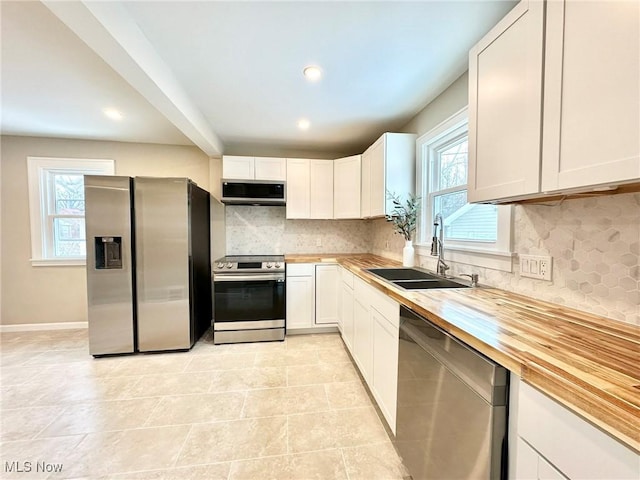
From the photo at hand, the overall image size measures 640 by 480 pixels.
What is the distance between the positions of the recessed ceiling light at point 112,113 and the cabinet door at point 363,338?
9.90 ft

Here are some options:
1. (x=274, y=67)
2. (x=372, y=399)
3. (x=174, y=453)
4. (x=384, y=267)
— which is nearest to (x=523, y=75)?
(x=274, y=67)

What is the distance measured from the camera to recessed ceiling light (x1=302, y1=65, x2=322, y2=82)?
1849 mm

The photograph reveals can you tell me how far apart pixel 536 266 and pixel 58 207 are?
5.08 metres

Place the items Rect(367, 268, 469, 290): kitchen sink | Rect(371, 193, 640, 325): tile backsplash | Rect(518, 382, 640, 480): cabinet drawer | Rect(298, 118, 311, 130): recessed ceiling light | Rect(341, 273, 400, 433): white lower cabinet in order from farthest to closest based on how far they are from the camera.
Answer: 1. Rect(298, 118, 311, 130): recessed ceiling light
2. Rect(367, 268, 469, 290): kitchen sink
3. Rect(341, 273, 400, 433): white lower cabinet
4. Rect(371, 193, 640, 325): tile backsplash
5. Rect(518, 382, 640, 480): cabinet drawer

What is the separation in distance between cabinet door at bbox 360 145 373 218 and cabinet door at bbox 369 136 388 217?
8 cm

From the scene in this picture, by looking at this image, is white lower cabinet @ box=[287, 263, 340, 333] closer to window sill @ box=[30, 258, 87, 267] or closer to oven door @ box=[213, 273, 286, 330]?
oven door @ box=[213, 273, 286, 330]

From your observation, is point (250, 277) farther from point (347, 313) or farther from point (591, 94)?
point (591, 94)

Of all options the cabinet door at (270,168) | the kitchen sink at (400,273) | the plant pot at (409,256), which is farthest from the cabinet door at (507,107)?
the cabinet door at (270,168)

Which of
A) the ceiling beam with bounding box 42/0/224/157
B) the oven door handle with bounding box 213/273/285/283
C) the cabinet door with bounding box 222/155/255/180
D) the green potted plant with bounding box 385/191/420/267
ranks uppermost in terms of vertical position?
the ceiling beam with bounding box 42/0/224/157

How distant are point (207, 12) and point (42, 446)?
2674 millimetres

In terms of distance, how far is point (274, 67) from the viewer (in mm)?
1846

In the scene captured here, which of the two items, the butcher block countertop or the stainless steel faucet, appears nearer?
the butcher block countertop
